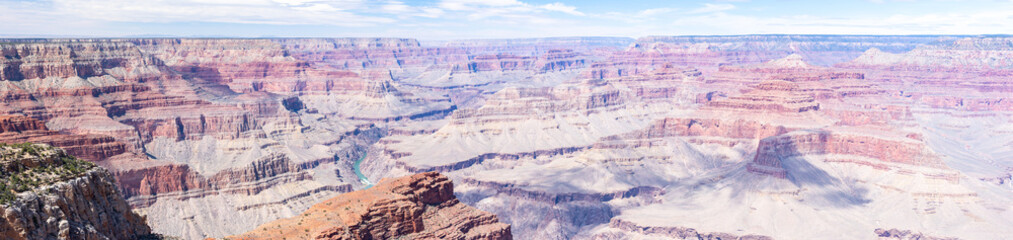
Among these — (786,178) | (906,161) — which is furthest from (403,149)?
(906,161)

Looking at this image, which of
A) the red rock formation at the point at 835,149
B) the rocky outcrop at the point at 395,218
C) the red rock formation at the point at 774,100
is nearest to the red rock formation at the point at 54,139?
the rocky outcrop at the point at 395,218

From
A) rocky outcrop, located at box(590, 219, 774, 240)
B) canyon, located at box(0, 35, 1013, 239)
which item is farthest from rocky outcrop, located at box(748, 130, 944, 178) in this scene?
rocky outcrop, located at box(590, 219, 774, 240)

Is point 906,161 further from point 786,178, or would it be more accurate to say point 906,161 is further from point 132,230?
point 132,230

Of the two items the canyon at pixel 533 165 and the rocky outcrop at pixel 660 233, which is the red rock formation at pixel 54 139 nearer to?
the canyon at pixel 533 165

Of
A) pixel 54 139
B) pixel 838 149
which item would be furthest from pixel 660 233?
pixel 54 139

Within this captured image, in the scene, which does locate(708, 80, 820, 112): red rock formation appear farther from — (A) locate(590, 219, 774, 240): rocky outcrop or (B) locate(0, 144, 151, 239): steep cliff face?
(B) locate(0, 144, 151, 239): steep cliff face

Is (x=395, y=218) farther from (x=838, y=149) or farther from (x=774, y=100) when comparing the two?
(x=774, y=100)

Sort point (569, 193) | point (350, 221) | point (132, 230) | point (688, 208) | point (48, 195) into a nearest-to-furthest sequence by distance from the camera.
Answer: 1. point (48, 195)
2. point (132, 230)
3. point (350, 221)
4. point (688, 208)
5. point (569, 193)
